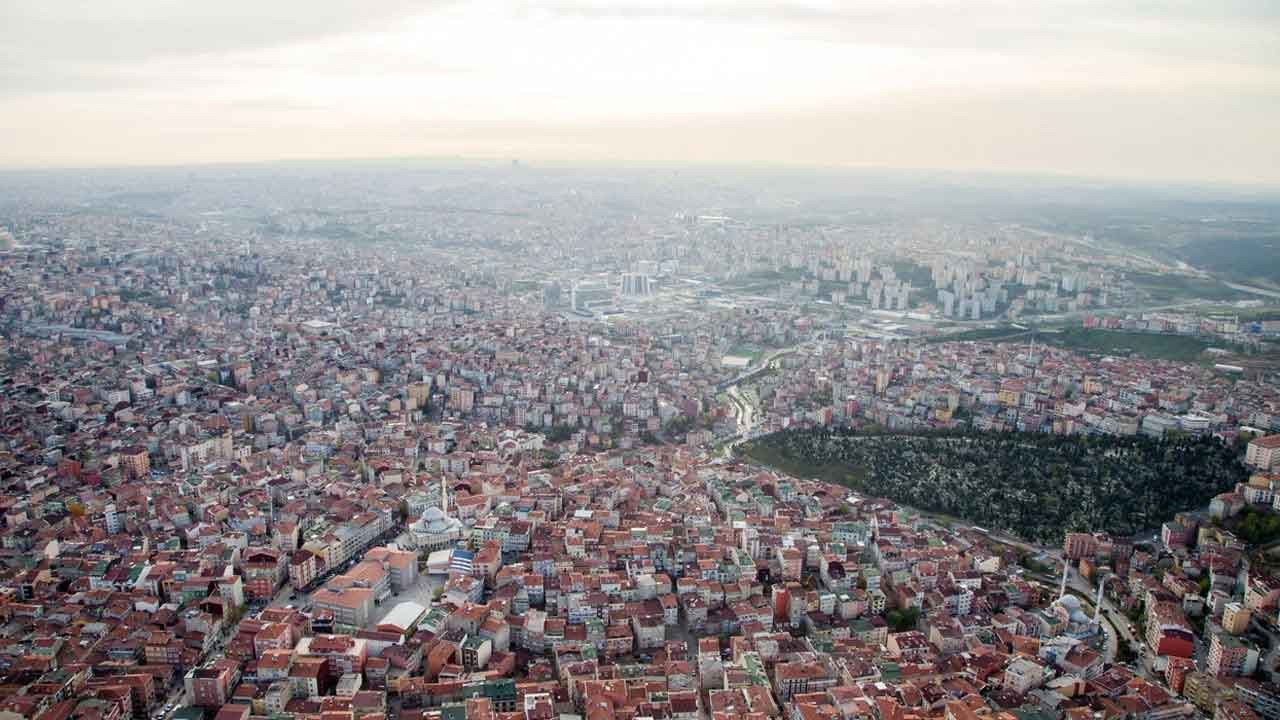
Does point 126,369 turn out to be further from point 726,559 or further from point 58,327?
point 726,559

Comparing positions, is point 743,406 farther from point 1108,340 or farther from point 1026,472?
point 1108,340

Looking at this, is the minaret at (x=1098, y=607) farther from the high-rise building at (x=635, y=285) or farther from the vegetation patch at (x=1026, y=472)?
the high-rise building at (x=635, y=285)

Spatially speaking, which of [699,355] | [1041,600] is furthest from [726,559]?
[699,355]

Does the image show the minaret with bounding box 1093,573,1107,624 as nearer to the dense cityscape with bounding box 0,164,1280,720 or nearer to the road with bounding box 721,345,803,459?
the dense cityscape with bounding box 0,164,1280,720

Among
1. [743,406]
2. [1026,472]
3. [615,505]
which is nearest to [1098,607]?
[1026,472]

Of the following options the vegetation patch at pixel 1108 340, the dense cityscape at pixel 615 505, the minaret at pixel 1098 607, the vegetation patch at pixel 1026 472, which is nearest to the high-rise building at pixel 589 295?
the dense cityscape at pixel 615 505

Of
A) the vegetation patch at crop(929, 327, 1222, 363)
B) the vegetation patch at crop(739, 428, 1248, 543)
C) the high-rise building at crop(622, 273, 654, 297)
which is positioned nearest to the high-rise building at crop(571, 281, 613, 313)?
the high-rise building at crop(622, 273, 654, 297)
